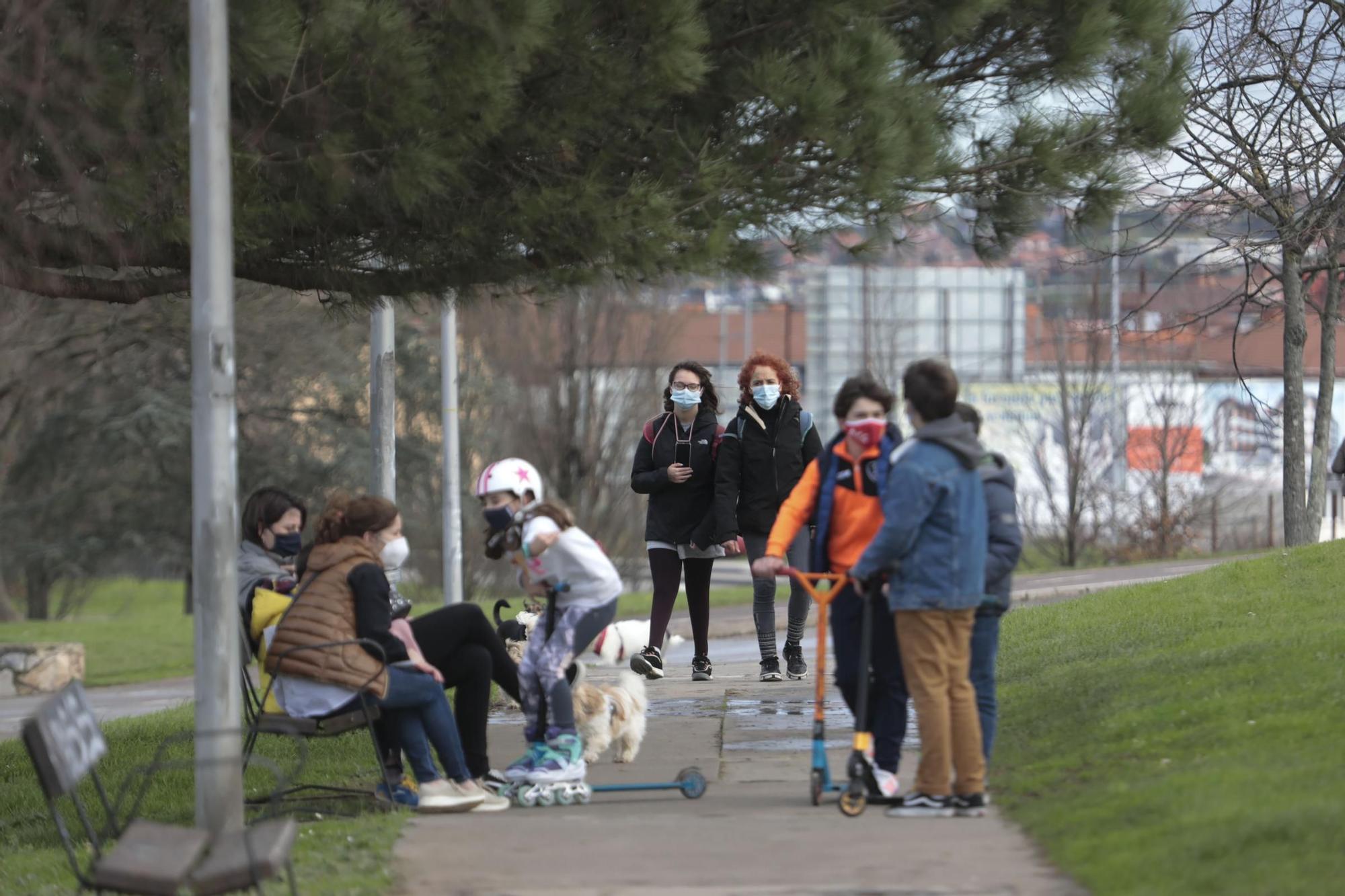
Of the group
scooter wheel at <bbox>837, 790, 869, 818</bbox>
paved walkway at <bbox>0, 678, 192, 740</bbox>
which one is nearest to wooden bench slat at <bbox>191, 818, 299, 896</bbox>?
scooter wheel at <bbox>837, 790, 869, 818</bbox>

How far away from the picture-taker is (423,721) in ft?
24.2

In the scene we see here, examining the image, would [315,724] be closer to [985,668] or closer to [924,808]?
[924,808]

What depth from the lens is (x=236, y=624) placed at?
687cm

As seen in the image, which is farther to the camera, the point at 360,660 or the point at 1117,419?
the point at 1117,419

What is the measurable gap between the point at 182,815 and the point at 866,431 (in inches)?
146

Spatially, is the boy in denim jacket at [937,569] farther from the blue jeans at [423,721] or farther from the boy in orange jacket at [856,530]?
the blue jeans at [423,721]

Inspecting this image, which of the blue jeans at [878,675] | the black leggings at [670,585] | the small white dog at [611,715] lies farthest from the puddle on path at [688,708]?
the blue jeans at [878,675]

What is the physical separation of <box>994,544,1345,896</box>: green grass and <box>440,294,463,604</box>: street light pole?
9697mm

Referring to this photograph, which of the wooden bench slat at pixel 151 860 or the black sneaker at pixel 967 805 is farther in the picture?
the black sneaker at pixel 967 805

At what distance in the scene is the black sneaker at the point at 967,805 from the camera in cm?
672

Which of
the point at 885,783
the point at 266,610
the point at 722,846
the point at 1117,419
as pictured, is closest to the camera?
the point at 722,846

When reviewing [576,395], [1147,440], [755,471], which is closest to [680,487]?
[755,471]

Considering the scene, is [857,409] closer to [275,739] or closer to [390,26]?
[390,26]

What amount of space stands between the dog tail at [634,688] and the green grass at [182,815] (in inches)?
49.8
